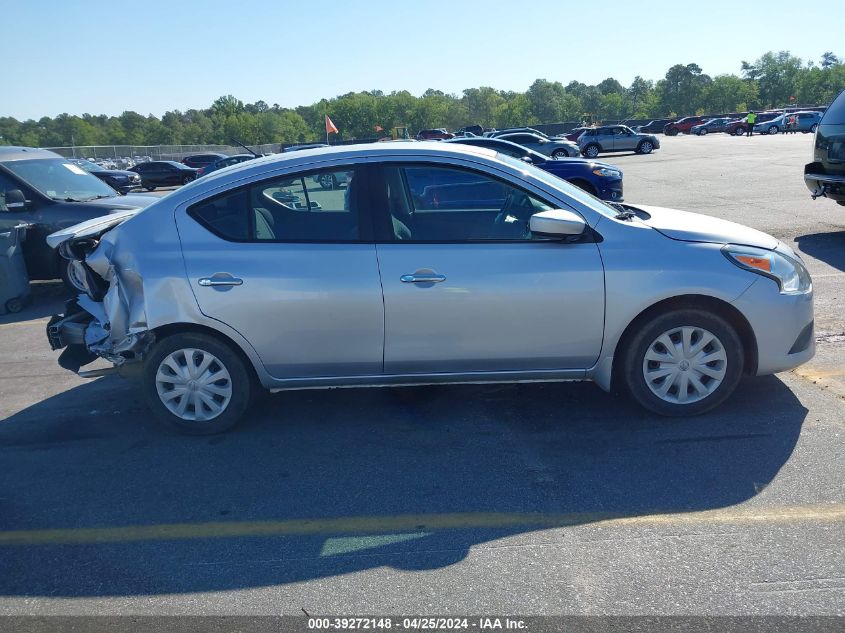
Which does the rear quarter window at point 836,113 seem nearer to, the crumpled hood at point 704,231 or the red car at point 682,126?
the crumpled hood at point 704,231

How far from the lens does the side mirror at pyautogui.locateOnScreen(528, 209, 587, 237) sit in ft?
13.9

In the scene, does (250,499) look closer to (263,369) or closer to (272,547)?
(272,547)

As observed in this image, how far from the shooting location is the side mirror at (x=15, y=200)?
902 cm

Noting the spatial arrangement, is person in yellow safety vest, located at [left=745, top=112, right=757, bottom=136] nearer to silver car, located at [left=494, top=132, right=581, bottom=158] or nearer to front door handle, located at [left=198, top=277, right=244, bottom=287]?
silver car, located at [left=494, top=132, right=581, bottom=158]

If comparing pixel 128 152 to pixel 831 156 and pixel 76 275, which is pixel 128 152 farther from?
pixel 76 275

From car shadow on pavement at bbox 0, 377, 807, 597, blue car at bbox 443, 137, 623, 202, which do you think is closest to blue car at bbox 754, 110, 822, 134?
blue car at bbox 443, 137, 623, 202

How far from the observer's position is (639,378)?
14.6ft

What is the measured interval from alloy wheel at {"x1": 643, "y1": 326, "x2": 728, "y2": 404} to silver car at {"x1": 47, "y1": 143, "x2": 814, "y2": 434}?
0.03 feet

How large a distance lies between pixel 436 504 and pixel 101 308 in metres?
2.87

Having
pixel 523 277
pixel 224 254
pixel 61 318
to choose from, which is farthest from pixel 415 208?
pixel 61 318

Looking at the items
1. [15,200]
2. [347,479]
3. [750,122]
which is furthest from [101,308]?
[750,122]

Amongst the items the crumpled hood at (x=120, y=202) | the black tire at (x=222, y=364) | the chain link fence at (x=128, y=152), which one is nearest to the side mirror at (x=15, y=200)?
the crumpled hood at (x=120, y=202)

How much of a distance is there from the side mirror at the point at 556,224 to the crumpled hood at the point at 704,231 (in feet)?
1.92

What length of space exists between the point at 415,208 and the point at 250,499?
2.10 metres
